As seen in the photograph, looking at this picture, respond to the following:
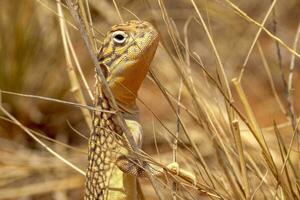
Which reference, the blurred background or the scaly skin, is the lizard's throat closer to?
the scaly skin

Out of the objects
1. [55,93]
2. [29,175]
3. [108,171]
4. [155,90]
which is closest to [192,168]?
[108,171]

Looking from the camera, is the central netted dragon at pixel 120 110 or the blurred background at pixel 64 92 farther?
the blurred background at pixel 64 92

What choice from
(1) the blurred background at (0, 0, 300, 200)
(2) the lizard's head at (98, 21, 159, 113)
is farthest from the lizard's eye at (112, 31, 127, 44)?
(1) the blurred background at (0, 0, 300, 200)

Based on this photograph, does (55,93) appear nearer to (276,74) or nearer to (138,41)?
(276,74)

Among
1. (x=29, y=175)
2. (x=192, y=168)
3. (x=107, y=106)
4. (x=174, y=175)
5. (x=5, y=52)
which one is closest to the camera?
(x=174, y=175)

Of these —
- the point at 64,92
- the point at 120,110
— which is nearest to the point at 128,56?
the point at 120,110

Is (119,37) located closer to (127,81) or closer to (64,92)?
(127,81)

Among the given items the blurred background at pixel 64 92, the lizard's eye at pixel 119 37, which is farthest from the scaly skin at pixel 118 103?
the blurred background at pixel 64 92

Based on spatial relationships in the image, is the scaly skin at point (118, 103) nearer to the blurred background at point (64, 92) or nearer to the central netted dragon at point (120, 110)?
the central netted dragon at point (120, 110)
